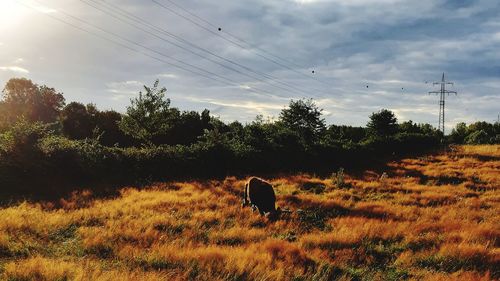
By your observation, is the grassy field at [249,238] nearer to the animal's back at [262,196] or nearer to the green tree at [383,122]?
the animal's back at [262,196]

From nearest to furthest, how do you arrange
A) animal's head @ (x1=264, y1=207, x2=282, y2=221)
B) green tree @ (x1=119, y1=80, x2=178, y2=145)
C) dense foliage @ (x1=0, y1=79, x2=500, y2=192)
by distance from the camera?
animal's head @ (x1=264, y1=207, x2=282, y2=221) < dense foliage @ (x1=0, y1=79, x2=500, y2=192) < green tree @ (x1=119, y1=80, x2=178, y2=145)

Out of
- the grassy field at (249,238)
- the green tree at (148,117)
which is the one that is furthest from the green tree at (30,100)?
the grassy field at (249,238)

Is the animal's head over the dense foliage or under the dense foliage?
under

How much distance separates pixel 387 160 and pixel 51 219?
36.4 m

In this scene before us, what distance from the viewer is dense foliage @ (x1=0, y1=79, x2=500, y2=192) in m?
25.1

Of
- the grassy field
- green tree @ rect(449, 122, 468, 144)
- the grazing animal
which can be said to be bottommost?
the grassy field

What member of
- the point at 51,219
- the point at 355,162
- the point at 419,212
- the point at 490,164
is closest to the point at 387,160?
the point at 355,162

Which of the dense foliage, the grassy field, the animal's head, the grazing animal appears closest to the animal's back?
the grazing animal

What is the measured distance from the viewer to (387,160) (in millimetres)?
43688

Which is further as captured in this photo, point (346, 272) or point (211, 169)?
point (211, 169)

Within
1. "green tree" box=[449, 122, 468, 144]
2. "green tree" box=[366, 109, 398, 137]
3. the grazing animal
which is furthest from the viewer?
"green tree" box=[449, 122, 468, 144]

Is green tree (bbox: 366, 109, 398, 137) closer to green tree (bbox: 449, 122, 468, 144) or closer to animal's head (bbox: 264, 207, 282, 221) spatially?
green tree (bbox: 449, 122, 468, 144)

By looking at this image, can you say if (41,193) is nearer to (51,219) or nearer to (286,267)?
(51,219)

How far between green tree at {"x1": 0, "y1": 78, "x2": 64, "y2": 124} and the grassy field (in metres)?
71.6
